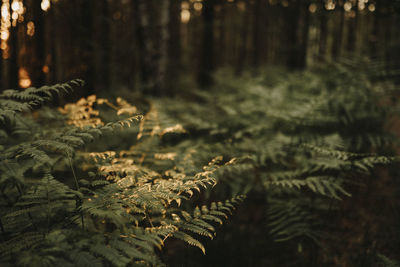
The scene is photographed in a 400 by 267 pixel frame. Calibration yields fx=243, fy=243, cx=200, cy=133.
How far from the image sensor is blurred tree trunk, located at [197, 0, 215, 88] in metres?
10.1

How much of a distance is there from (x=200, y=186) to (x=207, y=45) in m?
8.52

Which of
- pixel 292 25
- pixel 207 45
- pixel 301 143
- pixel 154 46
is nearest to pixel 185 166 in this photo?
pixel 301 143

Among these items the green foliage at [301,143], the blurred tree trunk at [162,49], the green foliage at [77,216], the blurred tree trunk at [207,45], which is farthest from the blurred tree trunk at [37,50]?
the blurred tree trunk at [207,45]

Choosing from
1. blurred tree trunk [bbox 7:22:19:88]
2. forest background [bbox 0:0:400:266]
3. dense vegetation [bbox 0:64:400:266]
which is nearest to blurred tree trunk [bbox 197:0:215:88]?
forest background [bbox 0:0:400:266]

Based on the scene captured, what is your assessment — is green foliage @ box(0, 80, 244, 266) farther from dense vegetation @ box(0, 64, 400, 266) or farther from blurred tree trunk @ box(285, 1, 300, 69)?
blurred tree trunk @ box(285, 1, 300, 69)

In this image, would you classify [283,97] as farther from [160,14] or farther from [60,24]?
[60,24]

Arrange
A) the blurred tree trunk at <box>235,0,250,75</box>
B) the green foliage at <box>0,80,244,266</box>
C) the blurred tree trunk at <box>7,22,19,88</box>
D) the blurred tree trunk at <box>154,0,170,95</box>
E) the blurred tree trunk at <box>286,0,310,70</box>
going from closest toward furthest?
the green foliage at <box>0,80,244,266</box> → the blurred tree trunk at <box>7,22,19,88</box> → the blurred tree trunk at <box>154,0,170,95</box> → the blurred tree trunk at <box>286,0,310,70</box> → the blurred tree trunk at <box>235,0,250,75</box>

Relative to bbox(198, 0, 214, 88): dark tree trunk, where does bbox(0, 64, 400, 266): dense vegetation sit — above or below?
below

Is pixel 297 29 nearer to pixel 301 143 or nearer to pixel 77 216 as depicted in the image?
pixel 301 143

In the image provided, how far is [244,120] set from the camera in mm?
4781

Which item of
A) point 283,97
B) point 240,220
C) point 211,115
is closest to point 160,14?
point 211,115

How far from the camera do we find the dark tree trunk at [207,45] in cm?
1005

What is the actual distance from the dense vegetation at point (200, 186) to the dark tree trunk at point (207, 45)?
5664 millimetres

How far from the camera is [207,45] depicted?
35.5 ft
